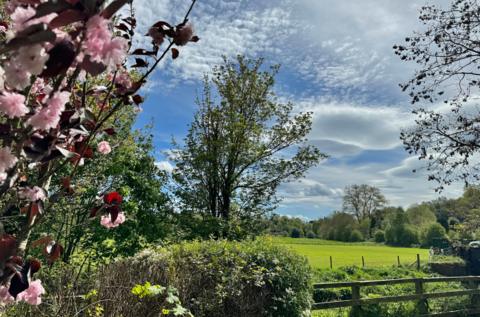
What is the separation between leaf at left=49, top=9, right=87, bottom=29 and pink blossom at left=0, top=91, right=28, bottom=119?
0.33 m

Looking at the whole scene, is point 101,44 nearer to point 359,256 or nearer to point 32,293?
point 32,293

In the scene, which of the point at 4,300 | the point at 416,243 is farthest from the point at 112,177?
the point at 416,243

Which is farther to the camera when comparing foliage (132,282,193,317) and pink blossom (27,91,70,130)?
foliage (132,282,193,317)

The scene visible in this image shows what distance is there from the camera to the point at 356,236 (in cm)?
5759

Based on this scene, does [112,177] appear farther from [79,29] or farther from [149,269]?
[79,29]

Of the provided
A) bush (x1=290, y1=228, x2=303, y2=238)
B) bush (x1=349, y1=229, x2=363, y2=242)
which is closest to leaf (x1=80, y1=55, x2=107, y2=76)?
bush (x1=349, y1=229, x2=363, y2=242)

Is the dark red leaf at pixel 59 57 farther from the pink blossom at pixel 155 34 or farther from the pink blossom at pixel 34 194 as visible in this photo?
the pink blossom at pixel 155 34

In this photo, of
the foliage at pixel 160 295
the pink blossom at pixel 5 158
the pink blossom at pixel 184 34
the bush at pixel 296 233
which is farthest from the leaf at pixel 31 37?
the bush at pixel 296 233

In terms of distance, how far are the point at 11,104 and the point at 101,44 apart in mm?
382

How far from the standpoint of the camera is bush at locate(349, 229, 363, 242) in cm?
5756

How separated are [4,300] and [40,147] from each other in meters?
0.65

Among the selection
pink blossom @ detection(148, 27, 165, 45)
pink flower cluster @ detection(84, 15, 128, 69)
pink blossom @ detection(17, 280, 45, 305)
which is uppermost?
pink blossom @ detection(148, 27, 165, 45)

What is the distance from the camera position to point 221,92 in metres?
15.3

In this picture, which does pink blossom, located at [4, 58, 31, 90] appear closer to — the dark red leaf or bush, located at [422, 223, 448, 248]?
the dark red leaf
